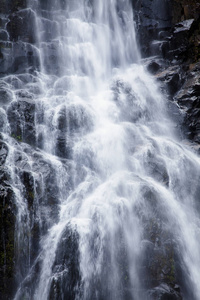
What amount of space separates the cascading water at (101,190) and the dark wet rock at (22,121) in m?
0.22

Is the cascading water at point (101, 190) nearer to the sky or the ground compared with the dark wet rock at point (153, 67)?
nearer to the ground

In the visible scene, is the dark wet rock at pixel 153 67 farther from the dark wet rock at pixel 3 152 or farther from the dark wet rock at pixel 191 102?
the dark wet rock at pixel 3 152

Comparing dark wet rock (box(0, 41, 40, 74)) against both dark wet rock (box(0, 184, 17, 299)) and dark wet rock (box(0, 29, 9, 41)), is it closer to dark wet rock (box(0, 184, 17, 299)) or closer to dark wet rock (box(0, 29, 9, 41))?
dark wet rock (box(0, 29, 9, 41))

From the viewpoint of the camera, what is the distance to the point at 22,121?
37.1ft

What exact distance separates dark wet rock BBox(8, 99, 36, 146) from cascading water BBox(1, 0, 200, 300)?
8.6 inches

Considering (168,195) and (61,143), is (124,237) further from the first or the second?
(61,143)

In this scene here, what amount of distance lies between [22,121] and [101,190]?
5191 mm

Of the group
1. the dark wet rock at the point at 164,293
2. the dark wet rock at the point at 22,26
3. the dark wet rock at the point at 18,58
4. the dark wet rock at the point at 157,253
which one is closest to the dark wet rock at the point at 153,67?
the dark wet rock at the point at 18,58

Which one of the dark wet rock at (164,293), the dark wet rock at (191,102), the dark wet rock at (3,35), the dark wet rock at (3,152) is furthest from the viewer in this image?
the dark wet rock at (3,35)

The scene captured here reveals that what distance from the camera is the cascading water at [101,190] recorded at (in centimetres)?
696

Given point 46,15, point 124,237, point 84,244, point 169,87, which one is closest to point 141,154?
point 124,237

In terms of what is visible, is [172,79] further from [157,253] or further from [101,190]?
[157,253]

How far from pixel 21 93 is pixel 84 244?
891cm

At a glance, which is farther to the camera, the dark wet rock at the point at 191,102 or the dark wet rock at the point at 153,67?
the dark wet rock at the point at 153,67
